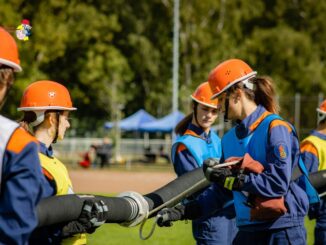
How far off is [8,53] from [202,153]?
11.6ft

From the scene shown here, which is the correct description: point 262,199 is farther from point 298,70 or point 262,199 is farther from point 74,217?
point 298,70

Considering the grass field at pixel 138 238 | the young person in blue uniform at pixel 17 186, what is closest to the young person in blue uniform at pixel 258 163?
the young person in blue uniform at pixel 17 186

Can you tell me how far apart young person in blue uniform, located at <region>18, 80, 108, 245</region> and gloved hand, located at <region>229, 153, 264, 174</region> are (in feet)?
3.14

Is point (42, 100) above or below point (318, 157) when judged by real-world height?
above

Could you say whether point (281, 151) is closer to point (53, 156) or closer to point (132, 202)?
point (132, 202)

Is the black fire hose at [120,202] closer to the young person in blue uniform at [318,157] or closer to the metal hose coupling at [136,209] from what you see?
the metal hose coupling at [136,209]

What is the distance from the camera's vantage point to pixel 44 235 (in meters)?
4.43

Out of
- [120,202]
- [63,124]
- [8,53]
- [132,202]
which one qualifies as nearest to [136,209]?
[132,202]

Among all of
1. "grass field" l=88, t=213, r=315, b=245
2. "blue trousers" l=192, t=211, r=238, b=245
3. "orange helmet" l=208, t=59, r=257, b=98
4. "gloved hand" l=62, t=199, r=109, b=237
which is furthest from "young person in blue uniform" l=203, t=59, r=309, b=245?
"grass field" l=88, t=213, r=315, b=245

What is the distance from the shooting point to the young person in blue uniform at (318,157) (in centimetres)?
754

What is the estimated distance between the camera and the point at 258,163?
16.5 ft

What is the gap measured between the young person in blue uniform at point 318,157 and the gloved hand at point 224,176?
2.50 metres

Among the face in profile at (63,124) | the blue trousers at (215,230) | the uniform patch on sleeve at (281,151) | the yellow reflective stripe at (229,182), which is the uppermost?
the face in profile at (63,124)

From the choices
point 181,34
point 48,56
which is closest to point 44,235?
point 48,56
